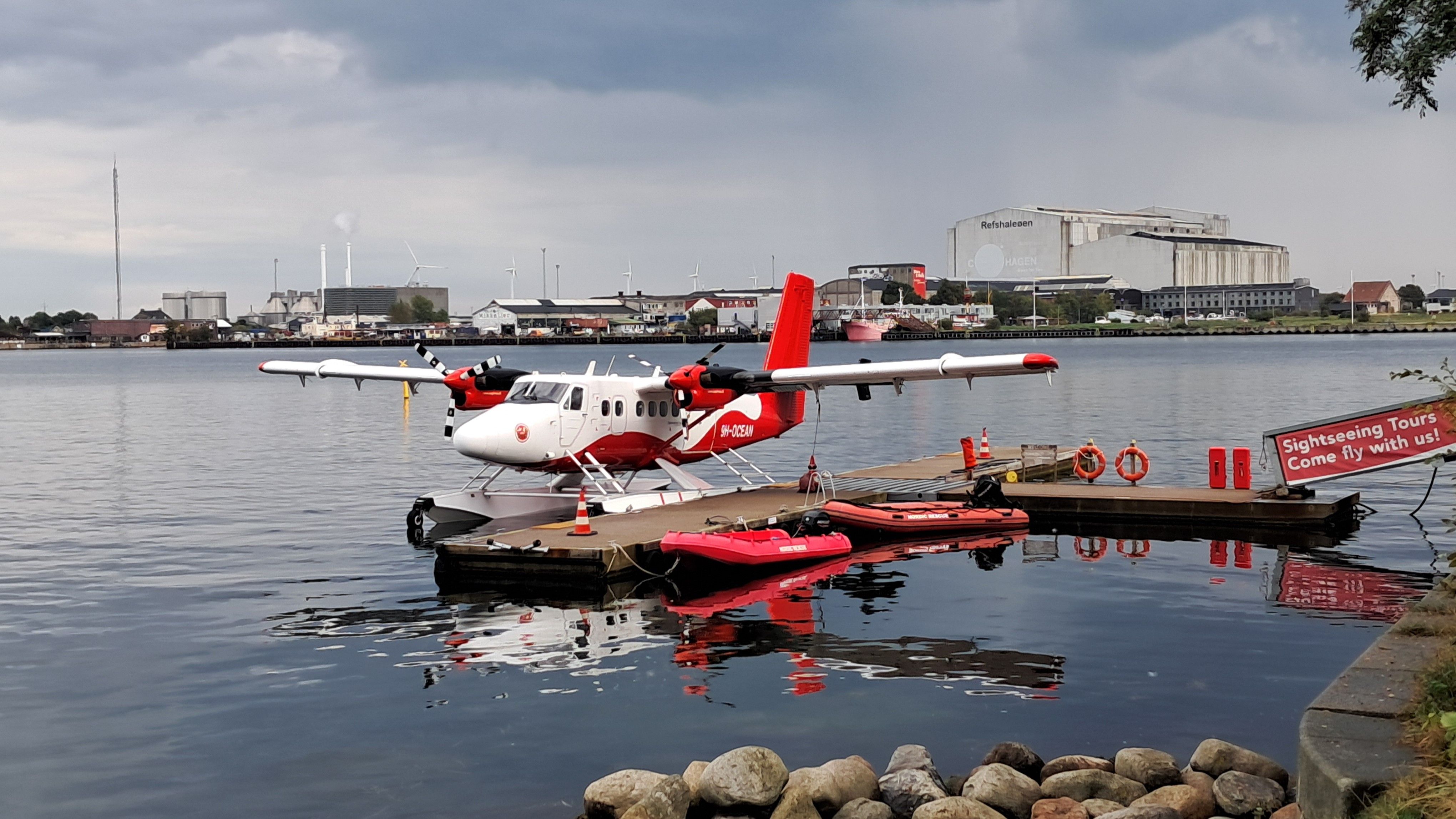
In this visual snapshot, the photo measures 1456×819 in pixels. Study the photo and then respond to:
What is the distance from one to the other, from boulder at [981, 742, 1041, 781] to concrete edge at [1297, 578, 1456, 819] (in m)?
2.57

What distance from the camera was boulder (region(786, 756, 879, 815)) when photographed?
10.3 meters

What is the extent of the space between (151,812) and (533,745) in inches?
A: 135

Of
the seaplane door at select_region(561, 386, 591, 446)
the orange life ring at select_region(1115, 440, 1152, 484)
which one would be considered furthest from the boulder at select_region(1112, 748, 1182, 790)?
the orange life ring at select_region(1115, 440, 1152, 484)

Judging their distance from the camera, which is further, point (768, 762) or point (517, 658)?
point (517, 658)

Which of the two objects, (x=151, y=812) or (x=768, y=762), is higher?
(x=768, y=762)

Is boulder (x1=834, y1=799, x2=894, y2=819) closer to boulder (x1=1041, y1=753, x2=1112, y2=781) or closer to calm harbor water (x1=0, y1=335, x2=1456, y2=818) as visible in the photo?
boulder (x1=1041, y1=753, x2=1112, y2=781)

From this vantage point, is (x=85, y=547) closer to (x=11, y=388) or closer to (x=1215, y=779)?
(x=1215, y=779)

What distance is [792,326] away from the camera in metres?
30.0

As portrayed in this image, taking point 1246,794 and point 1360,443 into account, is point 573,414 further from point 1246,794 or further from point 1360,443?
point 1246,794

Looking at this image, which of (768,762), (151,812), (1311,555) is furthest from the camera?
(1311,555)

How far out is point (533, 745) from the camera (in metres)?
12.9

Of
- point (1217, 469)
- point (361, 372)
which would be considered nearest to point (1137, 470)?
point (1217, 469)

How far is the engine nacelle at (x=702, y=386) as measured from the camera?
26016 millimetres

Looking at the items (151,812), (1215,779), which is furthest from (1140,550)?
(151,812)
